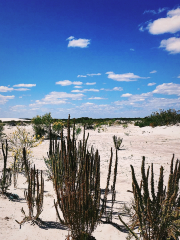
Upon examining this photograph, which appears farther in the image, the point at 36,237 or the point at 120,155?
the point at 120,155

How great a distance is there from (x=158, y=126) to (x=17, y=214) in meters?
21.2

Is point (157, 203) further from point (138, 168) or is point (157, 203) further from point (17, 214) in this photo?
point (138, 168)

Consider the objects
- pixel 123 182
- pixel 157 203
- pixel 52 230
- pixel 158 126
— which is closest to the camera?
pixel 157 203

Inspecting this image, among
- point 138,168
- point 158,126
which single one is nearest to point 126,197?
point 138,168

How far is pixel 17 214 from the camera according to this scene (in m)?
3.65

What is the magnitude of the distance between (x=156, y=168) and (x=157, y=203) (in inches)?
219

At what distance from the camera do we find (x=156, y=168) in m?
7.77

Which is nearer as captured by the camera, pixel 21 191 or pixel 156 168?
pixel 21 191

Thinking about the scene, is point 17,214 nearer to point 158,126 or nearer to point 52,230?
point 52,230

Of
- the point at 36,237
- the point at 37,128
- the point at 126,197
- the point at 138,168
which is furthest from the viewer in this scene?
the point at 37,128

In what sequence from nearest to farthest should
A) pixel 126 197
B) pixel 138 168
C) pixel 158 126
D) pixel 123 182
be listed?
pixel 126 197, pixel 123 182, pixel 138 168, pixel 158 126

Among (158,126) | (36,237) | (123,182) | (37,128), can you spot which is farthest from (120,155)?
(158,126)

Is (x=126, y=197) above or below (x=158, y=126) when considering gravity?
below

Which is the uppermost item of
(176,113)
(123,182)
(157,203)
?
(176,113)
